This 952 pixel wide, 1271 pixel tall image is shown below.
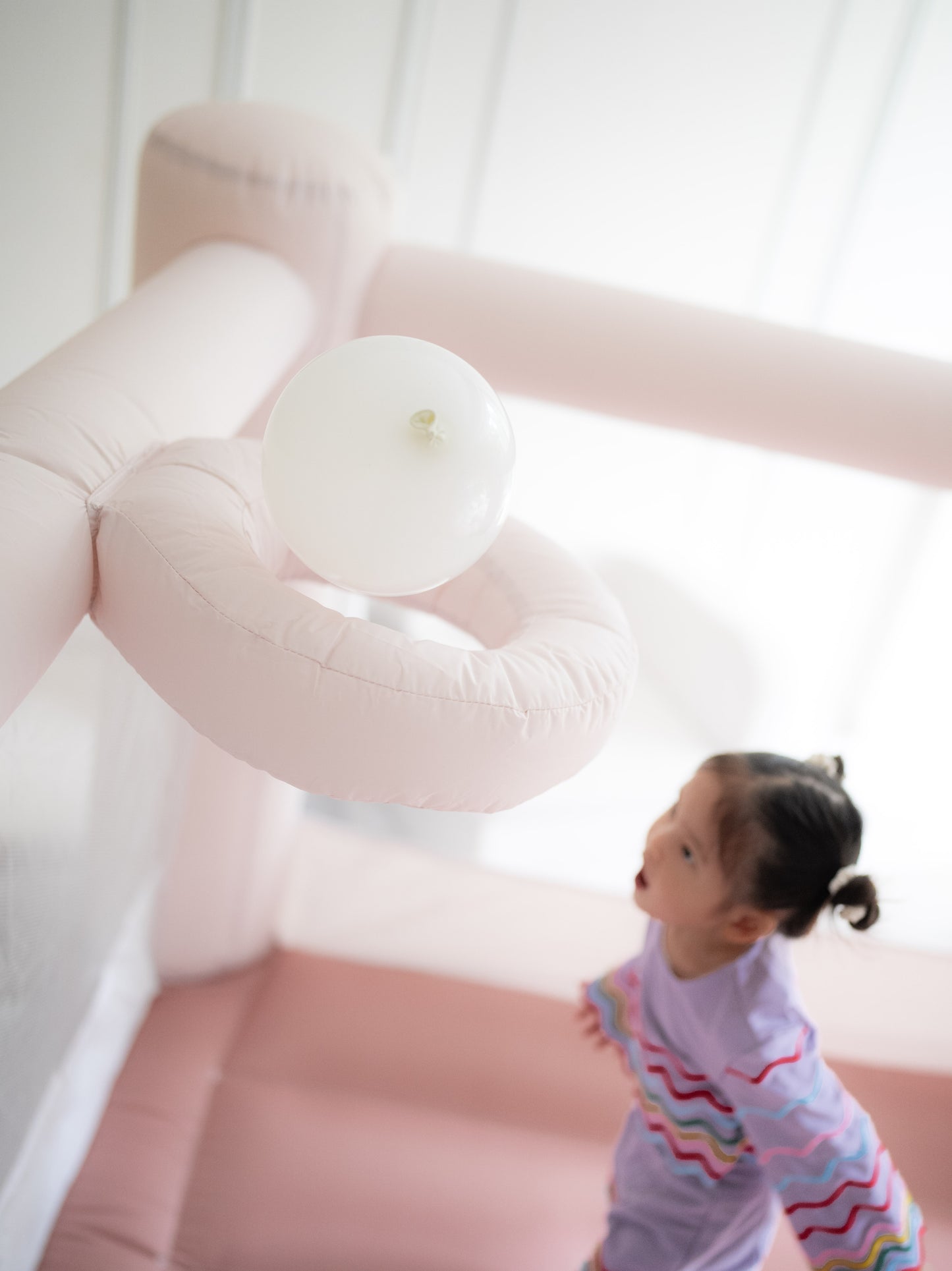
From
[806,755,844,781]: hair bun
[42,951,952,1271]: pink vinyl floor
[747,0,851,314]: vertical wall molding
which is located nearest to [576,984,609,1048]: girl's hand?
[42,951,952,1271]: pink vinyl floor

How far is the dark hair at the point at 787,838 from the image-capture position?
788 mm

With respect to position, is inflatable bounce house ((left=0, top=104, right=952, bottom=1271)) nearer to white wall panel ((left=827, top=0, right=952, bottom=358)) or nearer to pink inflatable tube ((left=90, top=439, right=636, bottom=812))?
pink inflatable tube ((left=90, top=439, right=636, bottom=812))

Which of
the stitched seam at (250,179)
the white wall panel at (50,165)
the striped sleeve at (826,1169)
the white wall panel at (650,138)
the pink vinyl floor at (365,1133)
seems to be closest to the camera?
the striped sleeve at (826,1169)

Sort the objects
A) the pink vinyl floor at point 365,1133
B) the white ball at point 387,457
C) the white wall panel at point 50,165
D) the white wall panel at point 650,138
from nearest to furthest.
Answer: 1. the white ball at point 387,457
2. the pink vinyl floor at point 365,1133
3. the white wall panel at point 50,165
4. the white wall panel at point 650,138

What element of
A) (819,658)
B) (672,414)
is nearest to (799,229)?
(819,658)

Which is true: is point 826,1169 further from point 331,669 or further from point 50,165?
point 50,165

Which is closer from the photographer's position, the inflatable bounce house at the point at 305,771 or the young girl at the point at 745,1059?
the inflatable bounce house at the point at 305,771

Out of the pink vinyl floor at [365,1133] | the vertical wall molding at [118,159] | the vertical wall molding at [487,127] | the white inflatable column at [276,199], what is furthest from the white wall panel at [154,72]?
the pink vinyl floor at [365,1133]

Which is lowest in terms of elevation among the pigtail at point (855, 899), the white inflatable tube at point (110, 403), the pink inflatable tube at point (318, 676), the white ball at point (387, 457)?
the pigtail at point (855, 899)

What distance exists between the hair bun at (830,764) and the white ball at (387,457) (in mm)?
485

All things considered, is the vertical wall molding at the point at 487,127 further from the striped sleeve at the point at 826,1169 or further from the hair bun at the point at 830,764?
the striped sleeve at the point at 826,1169

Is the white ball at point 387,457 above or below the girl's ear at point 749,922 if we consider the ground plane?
above

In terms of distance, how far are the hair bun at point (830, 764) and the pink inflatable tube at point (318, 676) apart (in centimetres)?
38

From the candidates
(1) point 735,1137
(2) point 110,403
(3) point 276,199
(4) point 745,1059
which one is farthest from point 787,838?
(3) point 276,199
